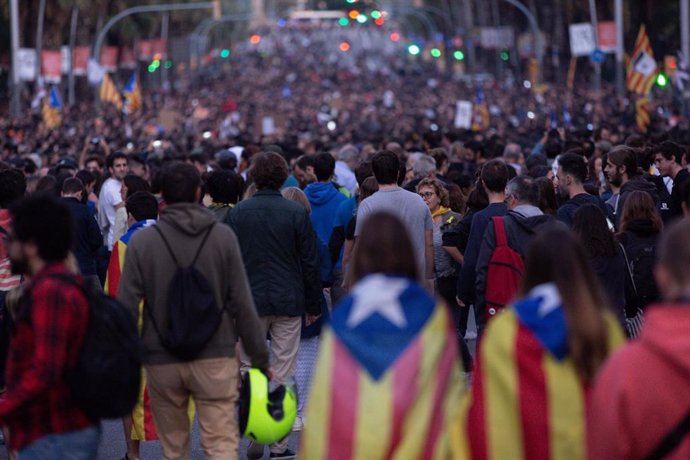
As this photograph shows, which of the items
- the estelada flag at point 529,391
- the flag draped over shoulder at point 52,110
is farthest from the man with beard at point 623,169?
the flag draped over shoulder at point 52,110

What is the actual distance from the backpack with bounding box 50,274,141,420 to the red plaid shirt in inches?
1.1

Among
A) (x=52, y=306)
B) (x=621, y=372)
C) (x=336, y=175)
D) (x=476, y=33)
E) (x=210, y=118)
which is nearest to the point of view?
(x=621, y=372)

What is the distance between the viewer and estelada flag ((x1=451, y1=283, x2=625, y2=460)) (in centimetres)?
465

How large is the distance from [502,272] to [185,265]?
74.8 inches

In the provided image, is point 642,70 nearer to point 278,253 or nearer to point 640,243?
point 640,243

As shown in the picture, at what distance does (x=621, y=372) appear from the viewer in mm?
4141

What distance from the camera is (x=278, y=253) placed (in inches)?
337

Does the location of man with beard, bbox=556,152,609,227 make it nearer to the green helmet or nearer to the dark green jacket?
the dark green jacket

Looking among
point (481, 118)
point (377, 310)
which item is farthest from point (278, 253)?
point (481, 118)

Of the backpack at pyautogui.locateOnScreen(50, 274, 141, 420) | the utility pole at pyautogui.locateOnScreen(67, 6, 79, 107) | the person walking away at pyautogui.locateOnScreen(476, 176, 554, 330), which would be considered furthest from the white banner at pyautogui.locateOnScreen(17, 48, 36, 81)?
the backpack at pyautogui.locateOnScreen(50, 274, 141, 420)

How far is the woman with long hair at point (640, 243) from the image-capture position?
340 inches

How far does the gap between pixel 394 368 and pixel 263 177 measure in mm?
4239

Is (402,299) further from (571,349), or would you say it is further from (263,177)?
(263,177)

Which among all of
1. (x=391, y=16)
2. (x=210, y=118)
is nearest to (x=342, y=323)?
(x=210, y=118)
